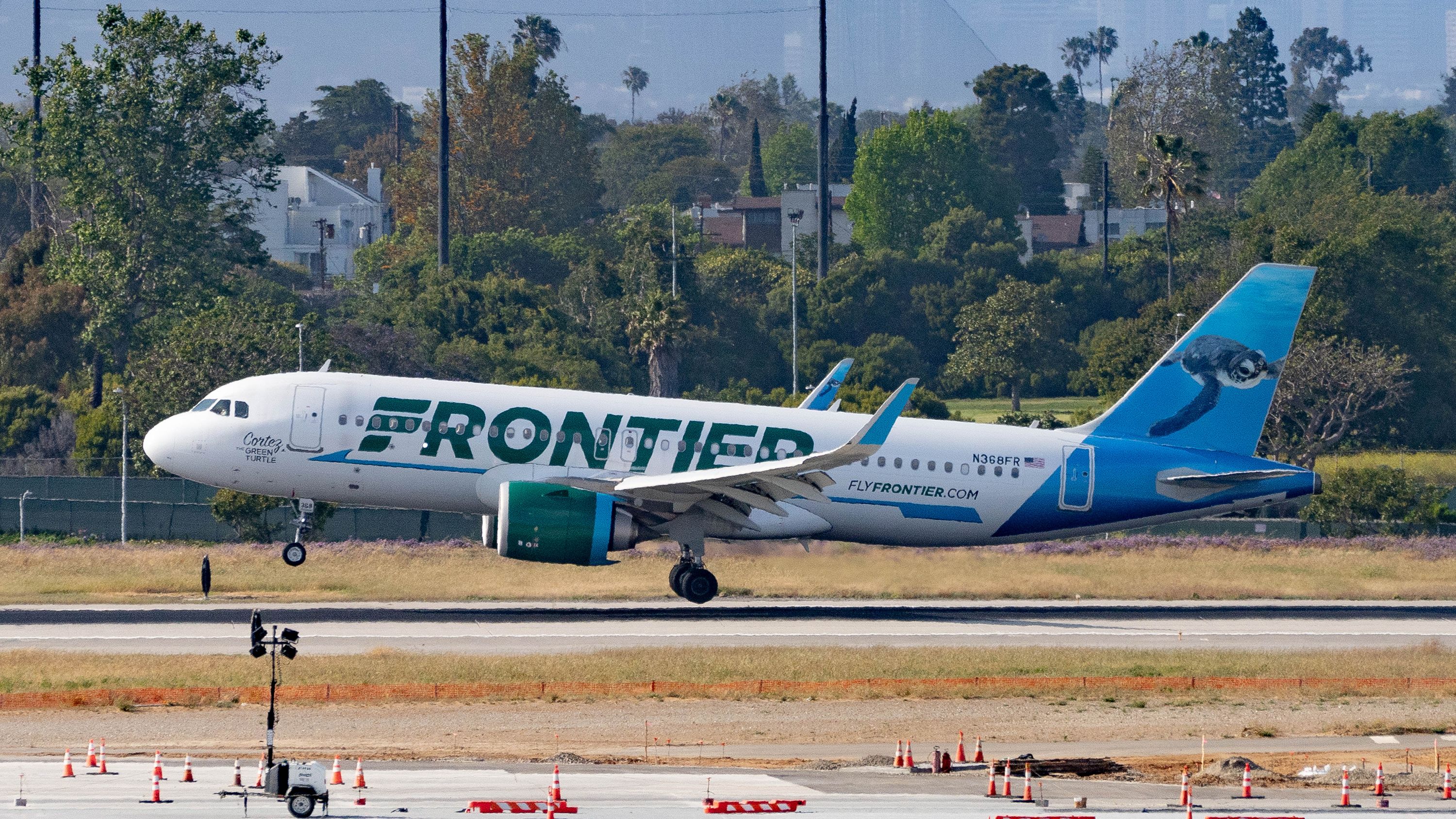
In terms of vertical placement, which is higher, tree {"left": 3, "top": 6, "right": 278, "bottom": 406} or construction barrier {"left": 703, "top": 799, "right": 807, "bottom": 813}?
tree {"left": 3, "top": 6, "right": 278, "bottom": 406}

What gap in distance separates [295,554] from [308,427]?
2706 millimetres

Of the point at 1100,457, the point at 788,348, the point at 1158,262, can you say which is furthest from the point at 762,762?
the point at 1158,262

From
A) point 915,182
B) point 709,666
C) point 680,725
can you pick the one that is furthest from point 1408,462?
point 915,182

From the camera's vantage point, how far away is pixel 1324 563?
4928cm

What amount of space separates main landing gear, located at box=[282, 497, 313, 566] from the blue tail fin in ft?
57.8

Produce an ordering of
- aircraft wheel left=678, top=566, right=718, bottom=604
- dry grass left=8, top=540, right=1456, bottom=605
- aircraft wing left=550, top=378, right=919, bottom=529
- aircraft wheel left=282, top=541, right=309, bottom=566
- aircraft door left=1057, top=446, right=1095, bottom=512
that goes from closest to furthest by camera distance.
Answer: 1. aircraft wing left=550, top=378, right=919, bottom=529
2. aircraft wheel left=282, top=541, right=309, bottom=566
3. aircraft wheel left=678, top=566, right=718, bottom=604
4. aircraft door left=1057, top=446, right=1095, bottom=512
5. dry grass left=8, top=540, right=1456, bottom=605

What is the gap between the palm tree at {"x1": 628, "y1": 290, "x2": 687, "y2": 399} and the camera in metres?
93.2

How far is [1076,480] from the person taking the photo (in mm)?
40094

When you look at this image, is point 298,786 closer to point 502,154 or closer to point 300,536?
point 300,536

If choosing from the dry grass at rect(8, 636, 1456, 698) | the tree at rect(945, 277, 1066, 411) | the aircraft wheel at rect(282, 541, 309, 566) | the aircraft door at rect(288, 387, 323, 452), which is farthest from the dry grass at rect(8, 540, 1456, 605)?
the tree at rect(945, 277, 1066, 411)

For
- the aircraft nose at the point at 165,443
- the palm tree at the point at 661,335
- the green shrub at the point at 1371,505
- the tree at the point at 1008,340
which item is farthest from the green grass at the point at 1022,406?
the aircraft nose at the point at 165,443

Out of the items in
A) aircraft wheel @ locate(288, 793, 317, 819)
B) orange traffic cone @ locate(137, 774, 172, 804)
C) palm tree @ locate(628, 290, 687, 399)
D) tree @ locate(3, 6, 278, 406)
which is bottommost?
orange traffic cone @ locate(137, 774, 172, 804)

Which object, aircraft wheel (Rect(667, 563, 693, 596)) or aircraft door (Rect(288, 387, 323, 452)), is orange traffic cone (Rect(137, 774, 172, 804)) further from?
aircraft wheel (Rect(667, 563, 693, 596))

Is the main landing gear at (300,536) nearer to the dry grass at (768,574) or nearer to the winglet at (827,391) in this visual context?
the dry grass at (768,574)
